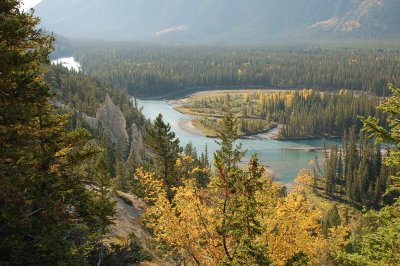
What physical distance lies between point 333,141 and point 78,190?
179 meters

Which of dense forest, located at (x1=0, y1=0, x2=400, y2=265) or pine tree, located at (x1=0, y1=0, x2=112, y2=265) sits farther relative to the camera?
pine tree, located at (x1=0, y1=0, x2=112, y2=265)

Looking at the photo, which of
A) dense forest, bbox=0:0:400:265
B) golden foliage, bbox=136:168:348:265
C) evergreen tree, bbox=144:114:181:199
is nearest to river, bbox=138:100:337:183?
evergreen tree, bbox=144:114:181:199

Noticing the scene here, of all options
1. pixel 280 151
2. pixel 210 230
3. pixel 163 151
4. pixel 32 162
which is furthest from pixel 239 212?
pixel 280 151

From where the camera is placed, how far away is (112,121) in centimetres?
13238

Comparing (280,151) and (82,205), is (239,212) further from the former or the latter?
(280,151)

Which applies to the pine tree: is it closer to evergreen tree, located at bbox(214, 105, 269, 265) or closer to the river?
evergreen tree, located at bbox(214, 105, 269, 265)

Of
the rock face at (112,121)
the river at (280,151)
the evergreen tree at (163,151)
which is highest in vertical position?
the evergreen tree at (163,151)

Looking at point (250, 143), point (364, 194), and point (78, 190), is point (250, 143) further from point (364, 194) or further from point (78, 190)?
point (78, 190)

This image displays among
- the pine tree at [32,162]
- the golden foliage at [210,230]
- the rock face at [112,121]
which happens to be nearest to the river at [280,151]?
the rock face at [112,121]

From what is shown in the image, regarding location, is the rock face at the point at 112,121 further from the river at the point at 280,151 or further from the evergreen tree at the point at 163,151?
the evergreen tree at the point at 163,151

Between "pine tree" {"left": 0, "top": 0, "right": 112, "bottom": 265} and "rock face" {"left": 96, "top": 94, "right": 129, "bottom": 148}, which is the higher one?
"pine tree" {"left": 0, "top": 0, "right": 112, "bottom": 265}

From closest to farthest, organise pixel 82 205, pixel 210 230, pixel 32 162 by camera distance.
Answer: pixel 210 230, pixel 32 162, pixel 82 205

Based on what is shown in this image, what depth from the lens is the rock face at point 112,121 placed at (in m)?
130

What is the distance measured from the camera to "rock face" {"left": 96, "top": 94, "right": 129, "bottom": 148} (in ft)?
428
